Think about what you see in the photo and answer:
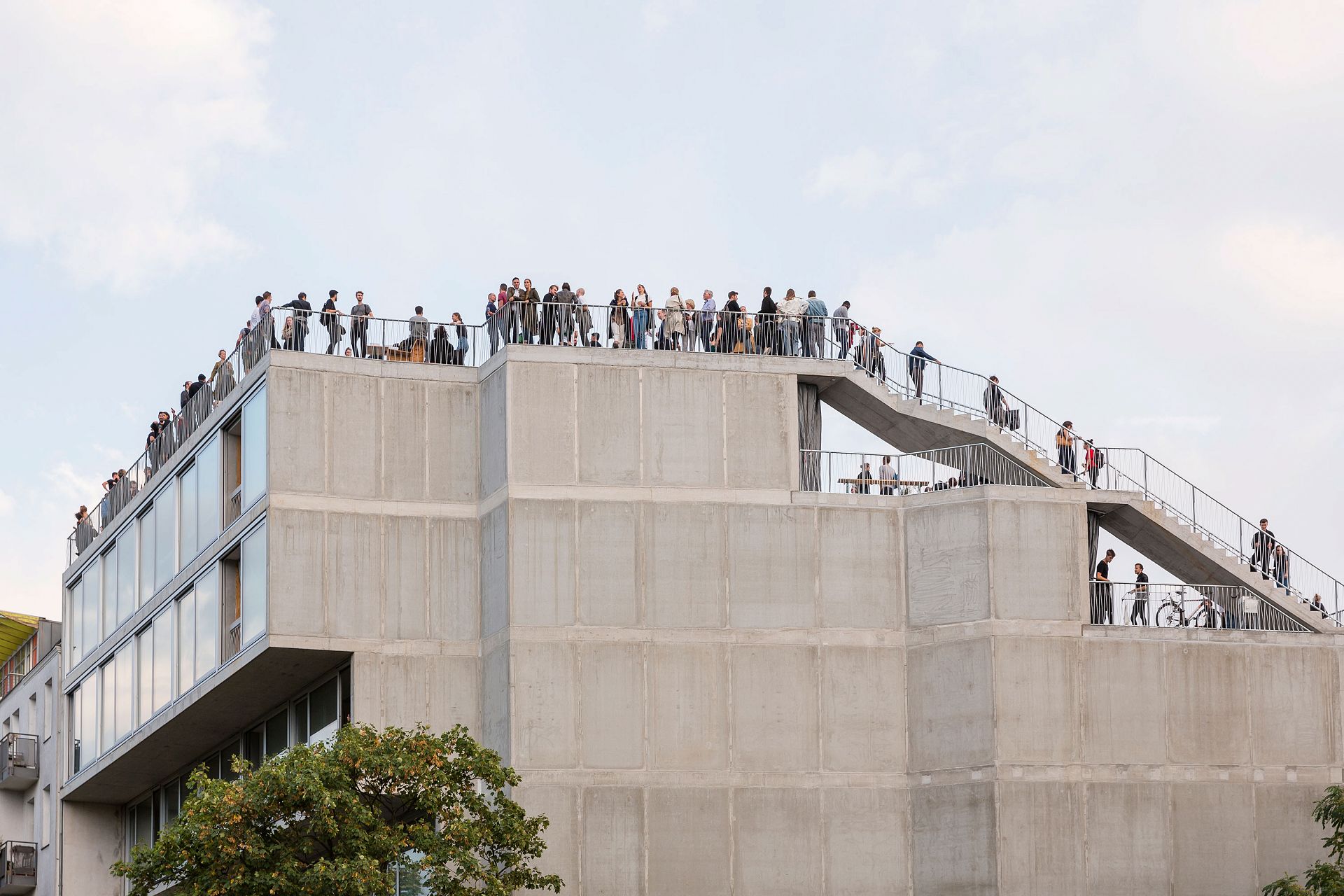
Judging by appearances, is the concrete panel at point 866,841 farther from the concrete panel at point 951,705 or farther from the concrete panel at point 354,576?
the concrete panel at point 354,576

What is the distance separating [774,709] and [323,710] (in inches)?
394

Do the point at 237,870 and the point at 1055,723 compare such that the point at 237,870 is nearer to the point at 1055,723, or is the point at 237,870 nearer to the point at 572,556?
the point at 572,556

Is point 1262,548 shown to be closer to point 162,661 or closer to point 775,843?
point 775,843

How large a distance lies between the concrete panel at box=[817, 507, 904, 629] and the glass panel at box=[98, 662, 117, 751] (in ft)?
61.7

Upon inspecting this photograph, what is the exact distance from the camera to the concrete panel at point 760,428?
161ft

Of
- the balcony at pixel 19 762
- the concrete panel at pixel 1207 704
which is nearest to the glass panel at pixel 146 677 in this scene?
the balcony at pixel 19 762

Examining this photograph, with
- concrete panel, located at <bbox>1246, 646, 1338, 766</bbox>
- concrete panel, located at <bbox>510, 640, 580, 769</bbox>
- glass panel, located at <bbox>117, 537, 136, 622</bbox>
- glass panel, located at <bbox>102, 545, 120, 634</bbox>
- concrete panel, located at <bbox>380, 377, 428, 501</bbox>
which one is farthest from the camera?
glass panel, located at <bbox>102, 545, 120, 634</bbox>

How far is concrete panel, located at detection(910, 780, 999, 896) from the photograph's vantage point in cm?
4697

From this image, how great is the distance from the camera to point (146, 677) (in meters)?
53.6

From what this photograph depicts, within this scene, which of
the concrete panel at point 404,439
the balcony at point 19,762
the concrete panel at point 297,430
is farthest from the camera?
the balcony at point 19,762

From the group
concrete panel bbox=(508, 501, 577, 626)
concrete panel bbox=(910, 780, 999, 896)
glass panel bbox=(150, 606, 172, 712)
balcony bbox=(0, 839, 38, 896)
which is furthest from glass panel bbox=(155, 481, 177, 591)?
balcony bbox=(0, 839, 38, 896)

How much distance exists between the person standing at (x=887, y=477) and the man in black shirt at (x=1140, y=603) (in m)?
5.70

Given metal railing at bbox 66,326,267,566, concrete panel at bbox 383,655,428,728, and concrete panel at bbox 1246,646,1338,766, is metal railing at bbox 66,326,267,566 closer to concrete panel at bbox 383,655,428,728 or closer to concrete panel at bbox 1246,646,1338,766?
concrete panel at bbox 383,655,428,728

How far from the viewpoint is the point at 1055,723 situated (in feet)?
157
